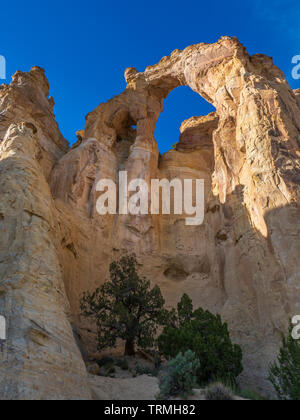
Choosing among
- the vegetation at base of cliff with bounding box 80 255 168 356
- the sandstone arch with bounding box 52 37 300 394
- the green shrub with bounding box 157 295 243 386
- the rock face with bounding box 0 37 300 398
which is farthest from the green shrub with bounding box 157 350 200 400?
the vegetation at base of cliff with bounding box 80 255 168 356

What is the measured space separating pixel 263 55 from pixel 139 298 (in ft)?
69.9

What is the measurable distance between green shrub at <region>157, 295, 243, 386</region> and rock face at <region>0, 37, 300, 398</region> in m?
1.78

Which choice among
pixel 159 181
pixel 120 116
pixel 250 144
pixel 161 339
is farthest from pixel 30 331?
pixel 120 116

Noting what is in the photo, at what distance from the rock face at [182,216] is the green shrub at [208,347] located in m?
1.78

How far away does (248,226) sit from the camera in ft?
58.3

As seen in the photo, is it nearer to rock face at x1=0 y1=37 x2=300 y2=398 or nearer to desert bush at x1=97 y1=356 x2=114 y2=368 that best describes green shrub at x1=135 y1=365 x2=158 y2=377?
desert bush at x1=97 y1=356 x2=114 y2=368

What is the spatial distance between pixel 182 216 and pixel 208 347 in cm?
1429

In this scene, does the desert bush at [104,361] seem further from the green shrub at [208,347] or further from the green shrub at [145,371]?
the green shrub at [208,347]

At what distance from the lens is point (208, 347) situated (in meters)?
11.8

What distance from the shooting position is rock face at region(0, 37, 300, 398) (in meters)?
12.8

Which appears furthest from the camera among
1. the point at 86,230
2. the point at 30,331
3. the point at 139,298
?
the point at 86,230

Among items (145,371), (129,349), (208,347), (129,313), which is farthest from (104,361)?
(208,347)

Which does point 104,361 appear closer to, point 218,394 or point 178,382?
point 178,382
